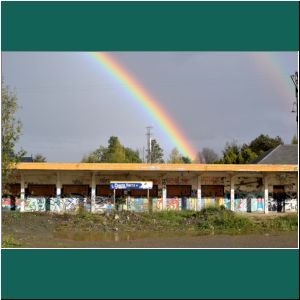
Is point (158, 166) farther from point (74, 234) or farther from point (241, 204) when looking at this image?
point (74, 234)

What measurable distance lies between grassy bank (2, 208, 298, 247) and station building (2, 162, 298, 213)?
596 centimetres

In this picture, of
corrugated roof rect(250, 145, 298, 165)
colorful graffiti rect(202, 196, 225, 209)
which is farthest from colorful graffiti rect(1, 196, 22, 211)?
corrugated roof rect(250, 145, 298, 165)

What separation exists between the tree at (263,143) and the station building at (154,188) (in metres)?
32.5

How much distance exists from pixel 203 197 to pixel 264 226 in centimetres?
1132

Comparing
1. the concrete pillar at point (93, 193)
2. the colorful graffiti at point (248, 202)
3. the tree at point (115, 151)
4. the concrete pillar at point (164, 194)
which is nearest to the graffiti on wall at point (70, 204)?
the concrete pillar at point (93, 193)

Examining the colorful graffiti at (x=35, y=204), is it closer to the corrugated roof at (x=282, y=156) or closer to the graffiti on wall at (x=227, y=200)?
the graffiti on wall at (x=227, y=200)

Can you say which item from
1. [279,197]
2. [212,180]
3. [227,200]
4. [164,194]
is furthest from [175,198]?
[279,197]

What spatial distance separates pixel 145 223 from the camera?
27.7 metres

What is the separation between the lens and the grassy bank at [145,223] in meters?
25.2

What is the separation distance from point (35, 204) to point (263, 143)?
1682 inches

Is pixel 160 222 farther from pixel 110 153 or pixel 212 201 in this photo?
pixel 110 153

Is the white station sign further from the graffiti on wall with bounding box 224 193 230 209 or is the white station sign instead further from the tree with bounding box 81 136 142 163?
the tree with bounding box 81 136 142 163

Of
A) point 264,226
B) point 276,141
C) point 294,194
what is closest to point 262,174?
point 294,194

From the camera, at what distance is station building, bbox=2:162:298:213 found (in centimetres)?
3619
